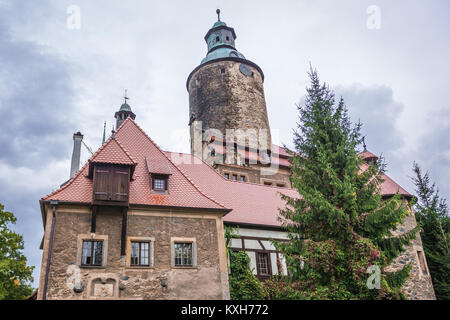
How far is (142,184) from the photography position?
1719 centimetres

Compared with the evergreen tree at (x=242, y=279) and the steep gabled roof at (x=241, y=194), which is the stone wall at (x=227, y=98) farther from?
the evergreen tree at (x=242, y=279)

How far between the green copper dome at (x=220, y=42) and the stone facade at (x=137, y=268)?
2402cm

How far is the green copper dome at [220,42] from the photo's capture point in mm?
38312

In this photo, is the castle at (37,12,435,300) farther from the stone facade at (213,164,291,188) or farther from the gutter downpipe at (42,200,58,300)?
the stone facade at (213,164,291,188)

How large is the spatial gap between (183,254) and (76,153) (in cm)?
801

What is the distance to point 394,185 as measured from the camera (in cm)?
2425

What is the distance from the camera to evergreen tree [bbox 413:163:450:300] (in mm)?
23859

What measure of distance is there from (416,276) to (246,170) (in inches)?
458

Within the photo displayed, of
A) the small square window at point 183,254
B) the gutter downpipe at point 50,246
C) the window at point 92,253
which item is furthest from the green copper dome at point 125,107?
the window at point 92,253

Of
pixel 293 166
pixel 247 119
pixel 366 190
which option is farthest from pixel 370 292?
pixel 247 119

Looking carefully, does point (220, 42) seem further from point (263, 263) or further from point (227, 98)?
point (263, 263)

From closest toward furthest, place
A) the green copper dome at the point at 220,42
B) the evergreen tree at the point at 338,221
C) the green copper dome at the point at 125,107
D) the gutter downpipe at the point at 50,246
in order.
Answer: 1. the evergreen tree at the point at 338,221
2. the gutter downpipe at the point at 50,246
3. the green copper dome at the point at 125,107
4. the green copper dome at the point at 220,42

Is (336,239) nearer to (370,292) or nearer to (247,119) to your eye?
(370,292)

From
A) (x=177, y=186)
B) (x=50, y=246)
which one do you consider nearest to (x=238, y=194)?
(x=177, y=186)
